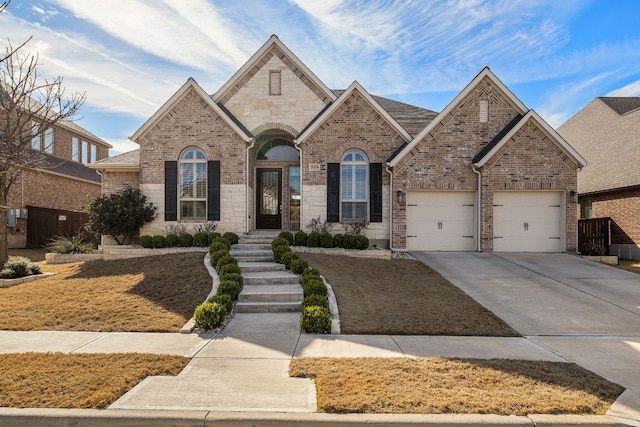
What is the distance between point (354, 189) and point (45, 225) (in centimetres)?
1705

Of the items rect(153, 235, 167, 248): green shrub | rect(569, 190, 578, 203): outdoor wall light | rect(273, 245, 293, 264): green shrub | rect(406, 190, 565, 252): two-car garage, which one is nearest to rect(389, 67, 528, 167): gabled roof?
rect(406, 190, 565, 252): two-car garage

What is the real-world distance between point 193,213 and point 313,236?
4759 millimetres

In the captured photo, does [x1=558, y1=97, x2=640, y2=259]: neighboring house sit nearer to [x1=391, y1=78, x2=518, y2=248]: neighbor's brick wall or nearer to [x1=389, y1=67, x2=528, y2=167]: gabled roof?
[x1=389, y1=67, x2=528, y2=167]: gabled roof

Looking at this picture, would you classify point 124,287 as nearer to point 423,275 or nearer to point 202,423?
point 202,423

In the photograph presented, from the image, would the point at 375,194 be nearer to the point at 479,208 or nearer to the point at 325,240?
the point at 325,240

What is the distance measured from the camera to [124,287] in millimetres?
9930

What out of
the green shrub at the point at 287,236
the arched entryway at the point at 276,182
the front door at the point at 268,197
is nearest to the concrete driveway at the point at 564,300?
the green shrub at the point at 287,236

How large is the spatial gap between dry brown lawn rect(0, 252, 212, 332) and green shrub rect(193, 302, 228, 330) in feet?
1.61

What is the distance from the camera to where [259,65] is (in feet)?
53.8

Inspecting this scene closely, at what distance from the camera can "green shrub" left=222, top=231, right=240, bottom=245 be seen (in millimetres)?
14109

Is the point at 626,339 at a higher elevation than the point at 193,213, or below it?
below

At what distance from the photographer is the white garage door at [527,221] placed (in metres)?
15.3

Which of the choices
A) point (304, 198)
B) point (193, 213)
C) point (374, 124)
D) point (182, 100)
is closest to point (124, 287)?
point (193, 213)

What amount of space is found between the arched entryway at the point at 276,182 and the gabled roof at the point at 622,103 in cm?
1819
